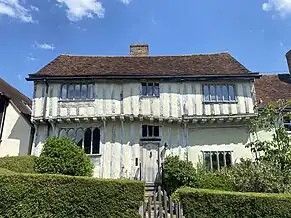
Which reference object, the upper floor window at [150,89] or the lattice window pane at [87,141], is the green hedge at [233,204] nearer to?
the lattice window pane at [87,141]

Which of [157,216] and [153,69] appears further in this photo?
[153,69]

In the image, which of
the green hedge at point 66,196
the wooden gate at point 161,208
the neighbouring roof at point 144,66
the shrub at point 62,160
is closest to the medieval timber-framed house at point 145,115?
the neighbouring roof at point 144,66

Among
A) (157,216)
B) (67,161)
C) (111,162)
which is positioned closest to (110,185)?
(157,216)

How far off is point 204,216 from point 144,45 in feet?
48.2

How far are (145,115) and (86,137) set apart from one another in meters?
3.54

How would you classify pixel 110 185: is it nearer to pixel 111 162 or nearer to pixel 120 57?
pixel 111 162

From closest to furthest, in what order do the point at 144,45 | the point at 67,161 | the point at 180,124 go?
the point at 67,161 < the point at 180,124 < the point at 144,45

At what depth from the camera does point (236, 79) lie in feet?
55.4

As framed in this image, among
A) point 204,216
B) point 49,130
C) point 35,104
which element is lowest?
point 204,216

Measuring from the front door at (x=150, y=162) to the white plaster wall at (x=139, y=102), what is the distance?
1857mm

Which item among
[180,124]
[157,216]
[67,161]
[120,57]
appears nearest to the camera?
[157,216]

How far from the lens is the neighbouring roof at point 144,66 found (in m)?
17.1

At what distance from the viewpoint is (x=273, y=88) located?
1911 cm

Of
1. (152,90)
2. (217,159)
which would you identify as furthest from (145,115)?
(217,159)
